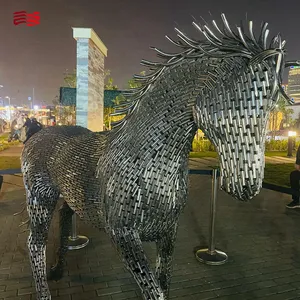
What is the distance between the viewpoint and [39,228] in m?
2.34

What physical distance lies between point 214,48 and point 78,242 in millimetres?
3447

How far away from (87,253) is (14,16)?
934 cm

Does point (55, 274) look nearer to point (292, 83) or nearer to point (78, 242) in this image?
point (78, 242)

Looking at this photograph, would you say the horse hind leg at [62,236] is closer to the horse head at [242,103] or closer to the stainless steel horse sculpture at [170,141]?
the stainless steel horse sculpture at [170,141]

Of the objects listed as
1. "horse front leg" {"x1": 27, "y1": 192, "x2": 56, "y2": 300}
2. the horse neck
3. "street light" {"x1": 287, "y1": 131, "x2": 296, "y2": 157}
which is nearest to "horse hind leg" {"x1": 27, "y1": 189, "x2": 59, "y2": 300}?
"horse front leg" {"x1": 27, "y1": 192, "x2": 56, "y2": 300}

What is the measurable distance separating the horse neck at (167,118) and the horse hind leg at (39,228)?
3.67 ft

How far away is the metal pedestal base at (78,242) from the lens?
3.90 m

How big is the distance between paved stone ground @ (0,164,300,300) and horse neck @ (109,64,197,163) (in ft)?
6.41

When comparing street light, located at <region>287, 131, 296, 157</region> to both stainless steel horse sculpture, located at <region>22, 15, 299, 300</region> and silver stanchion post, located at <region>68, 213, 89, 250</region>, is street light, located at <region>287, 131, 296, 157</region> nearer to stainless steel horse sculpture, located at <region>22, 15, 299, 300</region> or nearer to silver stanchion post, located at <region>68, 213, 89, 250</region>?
silver stanchion post, located at <region>68, 213, 89, 250</region>

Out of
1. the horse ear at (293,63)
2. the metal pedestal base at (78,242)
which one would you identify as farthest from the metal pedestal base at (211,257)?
the horse ear at (293,63)

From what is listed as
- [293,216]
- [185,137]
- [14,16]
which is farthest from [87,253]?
[14,16]

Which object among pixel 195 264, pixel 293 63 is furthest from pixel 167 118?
pixel 195 264

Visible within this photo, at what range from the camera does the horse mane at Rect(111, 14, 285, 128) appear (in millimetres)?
1241

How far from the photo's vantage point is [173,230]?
1.80m
